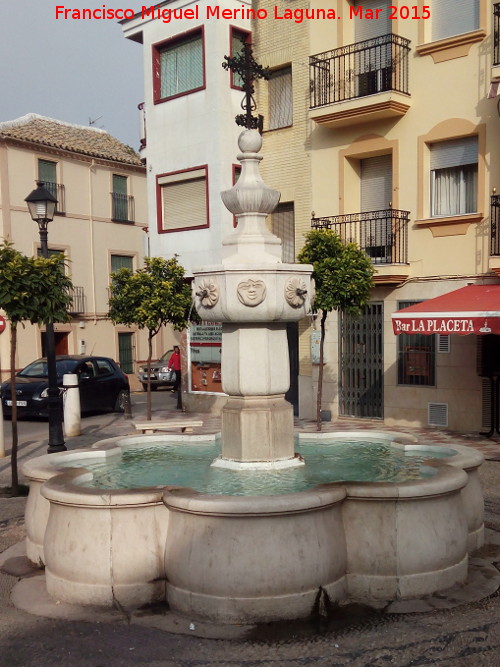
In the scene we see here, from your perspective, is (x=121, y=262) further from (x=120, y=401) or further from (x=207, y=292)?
(x=207, y=292)

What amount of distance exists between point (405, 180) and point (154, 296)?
18.4ft

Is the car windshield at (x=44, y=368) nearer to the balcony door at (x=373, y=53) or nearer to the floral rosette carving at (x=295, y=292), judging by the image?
the balcony door at (x=373, y=53)

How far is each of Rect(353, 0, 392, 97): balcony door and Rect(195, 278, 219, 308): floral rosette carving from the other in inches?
389

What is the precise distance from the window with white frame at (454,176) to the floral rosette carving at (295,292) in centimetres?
847

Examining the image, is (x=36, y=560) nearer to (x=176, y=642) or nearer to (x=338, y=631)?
(x=176, y=642)

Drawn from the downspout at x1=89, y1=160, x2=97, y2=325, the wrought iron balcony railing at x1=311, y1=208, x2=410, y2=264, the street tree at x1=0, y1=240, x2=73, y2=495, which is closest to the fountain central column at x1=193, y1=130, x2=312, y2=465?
the street tree at x1=0, y1=240, x2=73, y2=495

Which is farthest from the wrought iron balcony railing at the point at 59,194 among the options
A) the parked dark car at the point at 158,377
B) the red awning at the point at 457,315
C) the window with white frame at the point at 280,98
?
the red awning at the point at 457,315

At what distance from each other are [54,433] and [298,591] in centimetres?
764

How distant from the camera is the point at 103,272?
32094mm

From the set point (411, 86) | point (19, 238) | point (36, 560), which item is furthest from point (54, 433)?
point (19, 238)

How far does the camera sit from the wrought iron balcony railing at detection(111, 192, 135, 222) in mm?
32594

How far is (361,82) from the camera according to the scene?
16.3 m

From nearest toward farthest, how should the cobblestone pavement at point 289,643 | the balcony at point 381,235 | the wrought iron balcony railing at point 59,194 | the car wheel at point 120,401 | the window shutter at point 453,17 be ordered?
the cobblestone pavement at point 289,643 → the window shutter at point 453,17 → the balcony at point 381,235 → the car wheel at point 120,401 → the wrought iron balcony railing at point 59,194

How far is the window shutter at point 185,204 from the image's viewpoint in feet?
62.0
